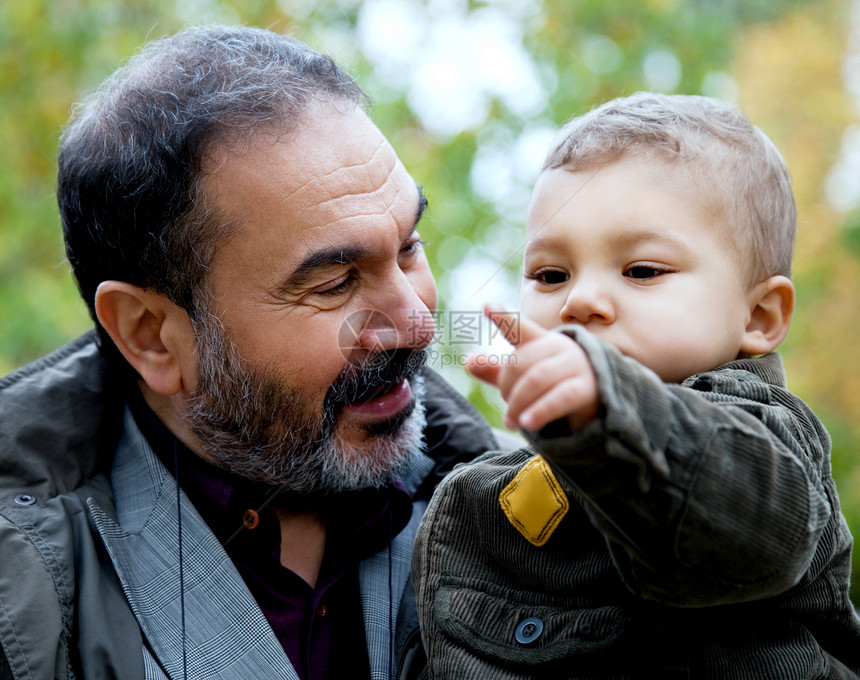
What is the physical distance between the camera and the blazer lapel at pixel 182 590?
1.86 m

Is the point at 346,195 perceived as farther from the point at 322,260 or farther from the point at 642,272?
the point at 642,272

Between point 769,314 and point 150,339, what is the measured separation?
155 cm

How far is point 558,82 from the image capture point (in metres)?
4.87

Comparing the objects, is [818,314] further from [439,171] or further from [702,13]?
[439,171]

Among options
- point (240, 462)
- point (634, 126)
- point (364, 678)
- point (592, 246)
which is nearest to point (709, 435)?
point (592, 246)

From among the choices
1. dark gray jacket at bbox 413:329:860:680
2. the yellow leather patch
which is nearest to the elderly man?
dark gray jacket at bbox 413:329:860:680

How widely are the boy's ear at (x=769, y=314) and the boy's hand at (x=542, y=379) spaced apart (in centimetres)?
70

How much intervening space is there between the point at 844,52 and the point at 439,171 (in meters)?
5.31

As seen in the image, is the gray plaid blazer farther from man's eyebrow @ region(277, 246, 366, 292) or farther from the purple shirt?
man's eyebrow @ region(277, 246, 366, 292)

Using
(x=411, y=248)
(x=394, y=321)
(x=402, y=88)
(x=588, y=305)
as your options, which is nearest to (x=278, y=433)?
(x=394, y=321)

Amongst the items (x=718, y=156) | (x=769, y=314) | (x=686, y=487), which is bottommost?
(x=769, y=314)

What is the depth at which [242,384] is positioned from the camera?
2158mm

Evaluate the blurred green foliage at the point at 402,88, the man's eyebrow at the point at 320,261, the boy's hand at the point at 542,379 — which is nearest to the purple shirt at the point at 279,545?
the man's eyebrow at the point at 320,261

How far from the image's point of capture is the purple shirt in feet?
6.70
